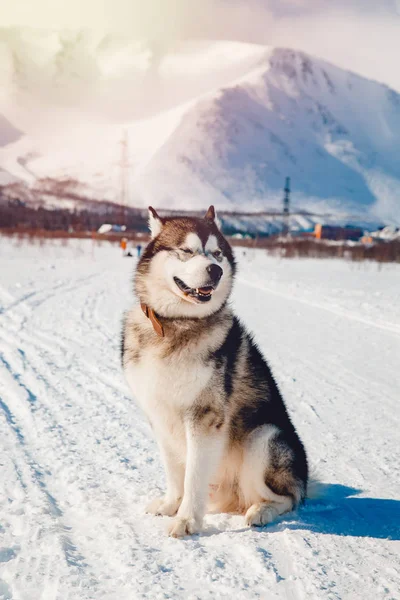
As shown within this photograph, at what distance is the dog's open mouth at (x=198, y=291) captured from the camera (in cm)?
303

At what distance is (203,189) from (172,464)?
180 meters

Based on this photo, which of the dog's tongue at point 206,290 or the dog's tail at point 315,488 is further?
the dog's tail at point 315,488

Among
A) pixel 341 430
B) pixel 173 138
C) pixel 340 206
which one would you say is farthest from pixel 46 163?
pixel 341 430

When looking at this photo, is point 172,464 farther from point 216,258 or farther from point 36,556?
point 216,258

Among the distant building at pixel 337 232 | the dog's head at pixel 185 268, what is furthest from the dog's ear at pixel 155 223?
the distant building at pixel 337 232

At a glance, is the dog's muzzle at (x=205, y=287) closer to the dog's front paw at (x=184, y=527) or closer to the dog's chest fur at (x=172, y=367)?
the dog's chest fur at (x=172, y=367)

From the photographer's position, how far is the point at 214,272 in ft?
9.76

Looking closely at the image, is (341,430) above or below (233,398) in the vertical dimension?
below

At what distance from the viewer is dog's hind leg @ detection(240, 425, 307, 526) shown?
315 cm

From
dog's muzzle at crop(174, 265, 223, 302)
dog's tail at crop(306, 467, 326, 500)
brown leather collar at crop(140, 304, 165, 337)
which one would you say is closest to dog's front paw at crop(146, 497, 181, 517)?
dog's tail at crop(306, 467, 326, 500)

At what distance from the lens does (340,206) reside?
19925cm

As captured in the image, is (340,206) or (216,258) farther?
(340,206)

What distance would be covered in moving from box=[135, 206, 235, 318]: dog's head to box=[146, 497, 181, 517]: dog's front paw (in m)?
1.14

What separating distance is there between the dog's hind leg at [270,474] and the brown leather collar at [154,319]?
797 millimetres
